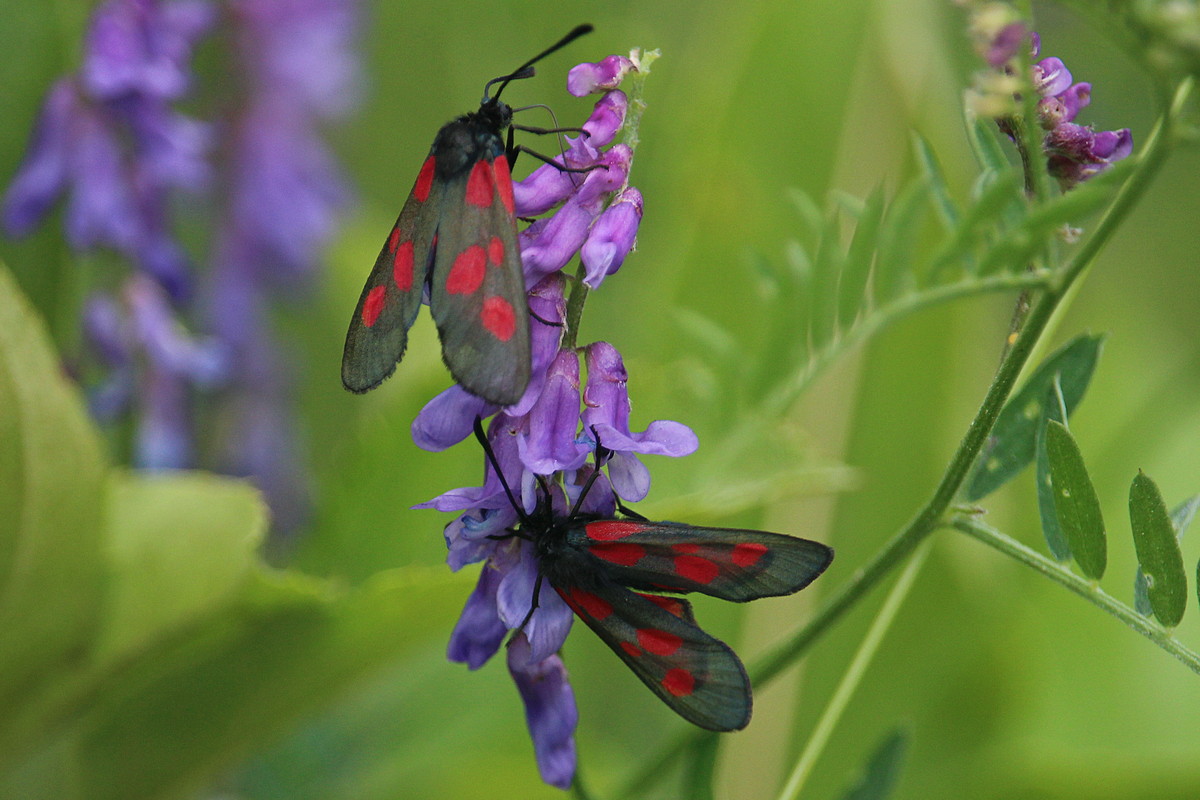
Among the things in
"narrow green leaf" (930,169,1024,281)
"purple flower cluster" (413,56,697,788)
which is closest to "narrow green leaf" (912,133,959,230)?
"narrow green leaf" (930,169,1024,281)

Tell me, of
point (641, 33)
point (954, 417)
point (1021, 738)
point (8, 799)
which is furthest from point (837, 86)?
point (8, 799)

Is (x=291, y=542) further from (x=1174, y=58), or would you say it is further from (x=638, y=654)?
(x=1174, y=58)

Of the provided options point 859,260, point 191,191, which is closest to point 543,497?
point 859,260

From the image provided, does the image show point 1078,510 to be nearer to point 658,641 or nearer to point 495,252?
point 658,641

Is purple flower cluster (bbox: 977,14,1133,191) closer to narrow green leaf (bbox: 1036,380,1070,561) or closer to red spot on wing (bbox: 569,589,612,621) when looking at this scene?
narrow green leaf (bbox: 1036,380,1070,561)

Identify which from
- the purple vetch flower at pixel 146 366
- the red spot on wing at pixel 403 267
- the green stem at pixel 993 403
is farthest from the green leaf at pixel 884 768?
the purple vetch flower at pixel 146 366

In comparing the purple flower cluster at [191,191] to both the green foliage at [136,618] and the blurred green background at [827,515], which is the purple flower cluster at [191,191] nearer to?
the blurred green background at [827,515]
